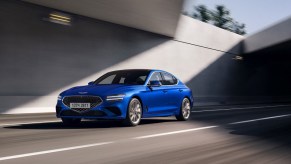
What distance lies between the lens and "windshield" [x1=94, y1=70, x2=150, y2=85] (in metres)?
12.4

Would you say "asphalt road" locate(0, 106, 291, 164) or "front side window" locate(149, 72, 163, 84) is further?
"front side window" locate(149, 72, 163, 84)

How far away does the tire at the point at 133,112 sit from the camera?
36.8 ft

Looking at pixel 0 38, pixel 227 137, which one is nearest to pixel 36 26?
pixel 0 38

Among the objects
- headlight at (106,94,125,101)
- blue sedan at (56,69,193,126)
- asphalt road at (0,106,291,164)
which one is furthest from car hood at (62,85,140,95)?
asphalt road at (0,106,291,164)

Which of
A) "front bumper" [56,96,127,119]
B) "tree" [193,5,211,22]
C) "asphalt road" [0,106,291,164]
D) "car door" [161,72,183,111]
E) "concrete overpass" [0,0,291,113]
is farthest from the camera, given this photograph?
"tree" [193,5,211,22]

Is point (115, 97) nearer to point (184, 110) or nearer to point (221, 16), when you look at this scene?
point (184, 110)

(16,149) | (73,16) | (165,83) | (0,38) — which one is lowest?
(16,149)

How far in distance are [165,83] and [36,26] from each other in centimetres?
801

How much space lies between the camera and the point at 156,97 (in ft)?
41.2

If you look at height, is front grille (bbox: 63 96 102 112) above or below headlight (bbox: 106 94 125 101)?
below

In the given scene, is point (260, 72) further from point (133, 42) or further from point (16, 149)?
point (16, 149)

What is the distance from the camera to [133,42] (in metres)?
26.1

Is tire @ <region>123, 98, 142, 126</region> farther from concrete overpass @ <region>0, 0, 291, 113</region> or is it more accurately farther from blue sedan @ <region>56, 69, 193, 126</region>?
concrete overpass @ <region>0, 0, 291, 113</region>

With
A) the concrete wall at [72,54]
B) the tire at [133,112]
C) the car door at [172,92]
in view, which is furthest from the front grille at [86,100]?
the concrete wall at [72,54]
